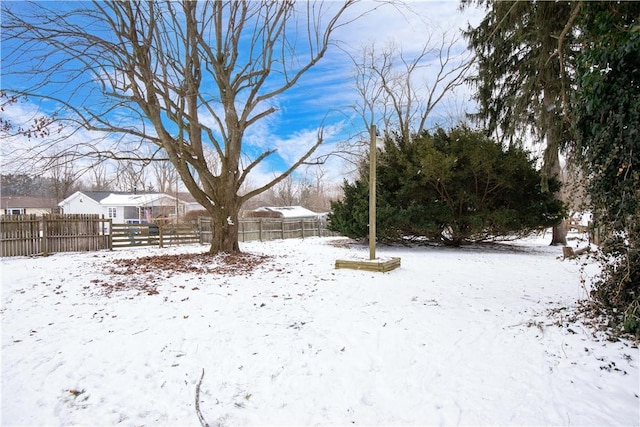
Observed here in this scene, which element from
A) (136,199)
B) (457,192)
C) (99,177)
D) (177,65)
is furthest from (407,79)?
(136,199)

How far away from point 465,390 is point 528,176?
9856 mm

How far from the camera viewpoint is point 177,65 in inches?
340

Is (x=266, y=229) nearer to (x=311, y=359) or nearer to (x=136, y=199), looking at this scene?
(x=311, y=359)

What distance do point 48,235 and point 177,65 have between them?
6807 millimetres

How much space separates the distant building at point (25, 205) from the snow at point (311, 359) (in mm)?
35462

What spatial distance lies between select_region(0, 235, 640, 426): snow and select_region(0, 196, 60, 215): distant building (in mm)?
35462

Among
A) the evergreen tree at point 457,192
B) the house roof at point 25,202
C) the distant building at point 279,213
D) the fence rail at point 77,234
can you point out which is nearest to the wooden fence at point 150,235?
the fence rail at point 77,234

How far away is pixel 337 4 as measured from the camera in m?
7.91

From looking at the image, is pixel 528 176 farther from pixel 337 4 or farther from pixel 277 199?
pixel 277 199

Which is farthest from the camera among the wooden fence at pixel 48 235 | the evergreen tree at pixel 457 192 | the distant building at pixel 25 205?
the distant building at pixel 25 205

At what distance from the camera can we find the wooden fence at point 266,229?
1429 centimetres

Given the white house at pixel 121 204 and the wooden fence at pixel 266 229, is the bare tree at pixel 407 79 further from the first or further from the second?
the white house at pixel 121 204

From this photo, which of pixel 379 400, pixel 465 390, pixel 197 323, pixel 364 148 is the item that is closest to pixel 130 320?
pixel 197 323

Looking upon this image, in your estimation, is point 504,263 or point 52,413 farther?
point 504,263
